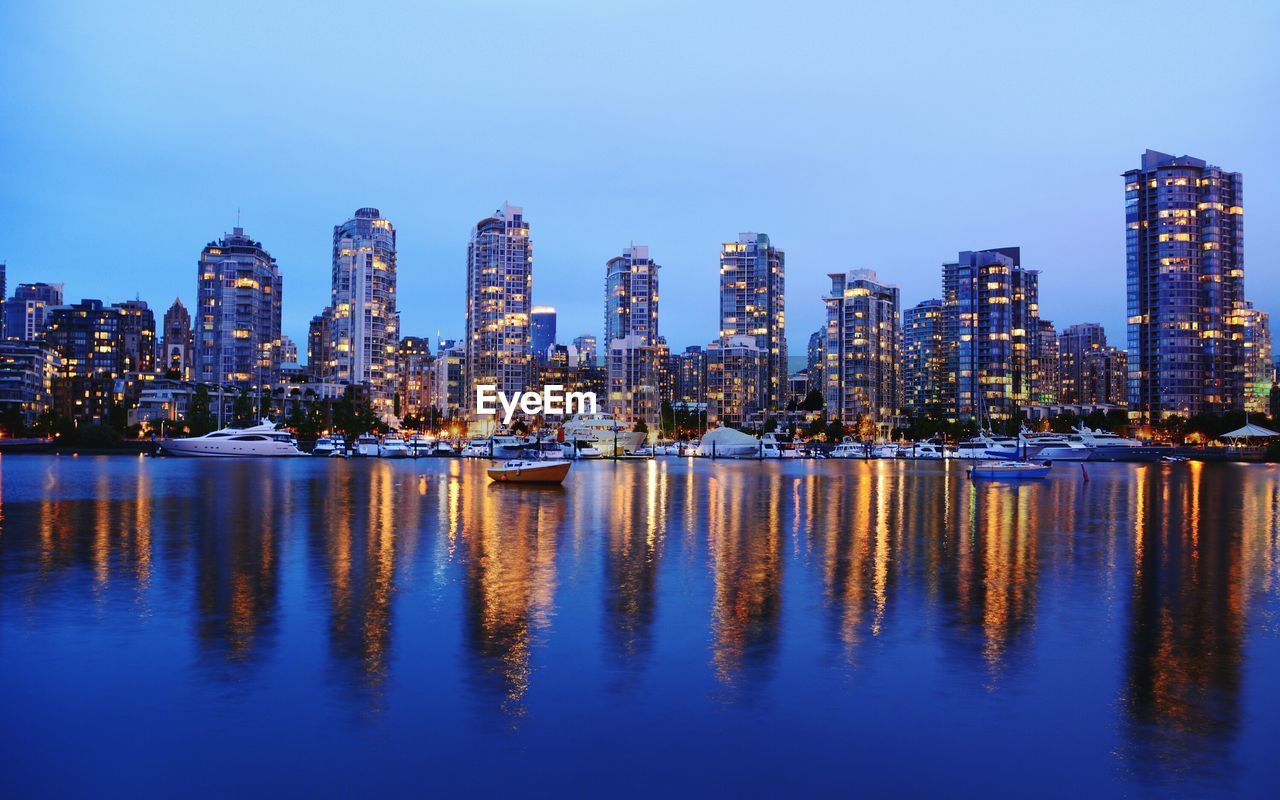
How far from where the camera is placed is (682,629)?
18.8m

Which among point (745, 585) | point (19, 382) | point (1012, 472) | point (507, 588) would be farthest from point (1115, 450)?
point (19, 382)

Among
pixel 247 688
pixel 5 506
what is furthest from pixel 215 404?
pixel 247 688

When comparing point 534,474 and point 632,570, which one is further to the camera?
point 534,474

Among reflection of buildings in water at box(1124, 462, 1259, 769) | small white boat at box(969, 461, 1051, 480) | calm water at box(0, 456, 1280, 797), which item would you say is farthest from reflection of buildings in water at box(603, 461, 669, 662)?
small white boat at box(969, 461, 1051, 480)

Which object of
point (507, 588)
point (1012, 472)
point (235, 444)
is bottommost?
point (1012, 472)

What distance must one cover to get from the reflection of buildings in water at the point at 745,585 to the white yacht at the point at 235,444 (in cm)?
9066

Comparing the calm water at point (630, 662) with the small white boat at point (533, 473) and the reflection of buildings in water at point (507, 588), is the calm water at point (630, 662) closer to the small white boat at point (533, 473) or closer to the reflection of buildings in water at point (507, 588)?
the reflection of buildings in water at point (507, 588)

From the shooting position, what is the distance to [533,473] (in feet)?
214

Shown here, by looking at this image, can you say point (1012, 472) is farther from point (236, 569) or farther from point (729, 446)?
point (729, 446)

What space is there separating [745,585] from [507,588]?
6379mm

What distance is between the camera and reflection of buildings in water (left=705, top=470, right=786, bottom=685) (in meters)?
16.9

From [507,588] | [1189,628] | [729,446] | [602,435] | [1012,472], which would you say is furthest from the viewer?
[729,446]

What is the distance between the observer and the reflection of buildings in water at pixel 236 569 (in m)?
18.2

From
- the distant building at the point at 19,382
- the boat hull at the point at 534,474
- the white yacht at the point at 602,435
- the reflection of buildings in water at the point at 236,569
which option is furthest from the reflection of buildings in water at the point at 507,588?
the distant building at the point at 19,382
